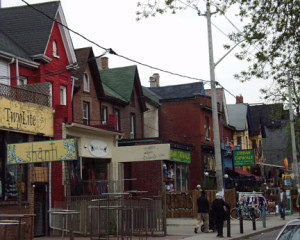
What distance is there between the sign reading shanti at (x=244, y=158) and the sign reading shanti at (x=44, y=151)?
1733 centimetres

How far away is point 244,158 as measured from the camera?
30281 millimetres

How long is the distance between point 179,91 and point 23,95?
68.8ft

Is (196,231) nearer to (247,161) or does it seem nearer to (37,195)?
(37,195)

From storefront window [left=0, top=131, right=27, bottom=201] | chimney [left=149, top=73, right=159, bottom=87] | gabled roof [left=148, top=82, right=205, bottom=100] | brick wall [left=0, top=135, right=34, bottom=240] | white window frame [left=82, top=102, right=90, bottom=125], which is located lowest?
brick wall [left=0, top=135, right=34, bottom=240]

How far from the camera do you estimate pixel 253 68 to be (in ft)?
54.2

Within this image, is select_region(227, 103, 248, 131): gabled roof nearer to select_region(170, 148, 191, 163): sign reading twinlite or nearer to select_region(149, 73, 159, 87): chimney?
select_region(149, 73, 159, 87): chimney

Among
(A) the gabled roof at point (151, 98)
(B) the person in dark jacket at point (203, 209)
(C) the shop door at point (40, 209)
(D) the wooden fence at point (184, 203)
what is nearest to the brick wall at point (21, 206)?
(C) the shop door at point (40, 209)

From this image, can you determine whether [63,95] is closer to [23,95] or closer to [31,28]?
[31,28]

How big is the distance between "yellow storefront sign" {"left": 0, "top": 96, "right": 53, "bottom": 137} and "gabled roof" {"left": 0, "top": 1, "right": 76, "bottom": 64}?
3220 millimetres

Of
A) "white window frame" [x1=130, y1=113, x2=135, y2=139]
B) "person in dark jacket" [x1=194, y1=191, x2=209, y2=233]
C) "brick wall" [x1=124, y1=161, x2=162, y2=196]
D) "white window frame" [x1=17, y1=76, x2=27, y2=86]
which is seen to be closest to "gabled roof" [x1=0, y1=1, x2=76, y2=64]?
"white window frame" [x1=17, y1=76, x2=27, y2=86]

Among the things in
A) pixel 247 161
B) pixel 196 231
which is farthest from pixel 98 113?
pixel 196 231

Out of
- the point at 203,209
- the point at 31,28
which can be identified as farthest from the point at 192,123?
the point at 203,209

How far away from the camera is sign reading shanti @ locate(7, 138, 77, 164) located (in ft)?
48.5

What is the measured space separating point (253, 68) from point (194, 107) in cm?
2192
